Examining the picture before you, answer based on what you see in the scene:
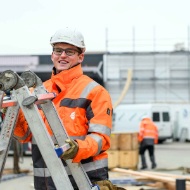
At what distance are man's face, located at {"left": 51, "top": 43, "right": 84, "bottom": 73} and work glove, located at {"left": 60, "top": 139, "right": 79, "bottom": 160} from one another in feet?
2.15

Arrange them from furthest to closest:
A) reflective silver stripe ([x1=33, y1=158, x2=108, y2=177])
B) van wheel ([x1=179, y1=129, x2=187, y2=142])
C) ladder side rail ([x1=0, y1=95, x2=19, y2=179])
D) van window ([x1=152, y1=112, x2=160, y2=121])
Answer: van wheel ([x1=179, y1=129, x2=187, y2=142]) → van window ([x1=152, y1=112, x2=160, y2=121]) → reflective silver stripe ([x1=33, y1=158, x2=108, y2=177]) → ladder side rail ([x1=0, y1=95, x2=19, y2=179])

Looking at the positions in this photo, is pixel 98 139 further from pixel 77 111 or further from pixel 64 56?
pixel 64 56

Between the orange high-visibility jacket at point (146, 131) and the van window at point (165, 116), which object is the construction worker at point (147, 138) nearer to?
the orange high-visibility jacket at point (146, 131)

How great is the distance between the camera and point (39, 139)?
3.62 metres

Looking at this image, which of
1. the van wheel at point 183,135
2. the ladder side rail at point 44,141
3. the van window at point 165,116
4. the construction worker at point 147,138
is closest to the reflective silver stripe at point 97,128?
the ladder side rail at point 44,141

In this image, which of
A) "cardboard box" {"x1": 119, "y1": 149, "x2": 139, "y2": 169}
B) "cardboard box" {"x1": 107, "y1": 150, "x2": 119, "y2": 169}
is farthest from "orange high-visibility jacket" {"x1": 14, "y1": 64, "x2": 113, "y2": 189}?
"cardboard box" {"x1": 119, "y1": 149, "x2": 139, "y2": 169}

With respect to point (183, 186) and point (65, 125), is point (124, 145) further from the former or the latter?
point (65, 125)

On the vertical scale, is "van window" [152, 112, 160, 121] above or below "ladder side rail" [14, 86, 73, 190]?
below

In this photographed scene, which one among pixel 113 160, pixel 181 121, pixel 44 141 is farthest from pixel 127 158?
pixel 181 121

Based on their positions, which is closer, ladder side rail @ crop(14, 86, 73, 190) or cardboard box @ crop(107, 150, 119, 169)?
ladder side rail @ crop(14, 86, 73, 190)

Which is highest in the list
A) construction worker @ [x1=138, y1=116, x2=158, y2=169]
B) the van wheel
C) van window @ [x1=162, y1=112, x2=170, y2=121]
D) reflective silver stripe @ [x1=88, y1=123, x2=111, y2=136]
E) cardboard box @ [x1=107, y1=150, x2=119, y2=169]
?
reflective silver stripe @ [x1=88, y1=123, x2=111, y2=136]

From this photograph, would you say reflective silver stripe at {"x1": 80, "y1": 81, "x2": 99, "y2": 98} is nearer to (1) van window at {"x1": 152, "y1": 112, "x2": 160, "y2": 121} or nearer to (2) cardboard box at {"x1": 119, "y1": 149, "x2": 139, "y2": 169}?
(2) cardboard box at {"x1": 119, "y1": 149, "x2": 139, "y2": 169}

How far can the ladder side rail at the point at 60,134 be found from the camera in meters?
3.71

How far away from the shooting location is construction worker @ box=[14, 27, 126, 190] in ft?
12.6
